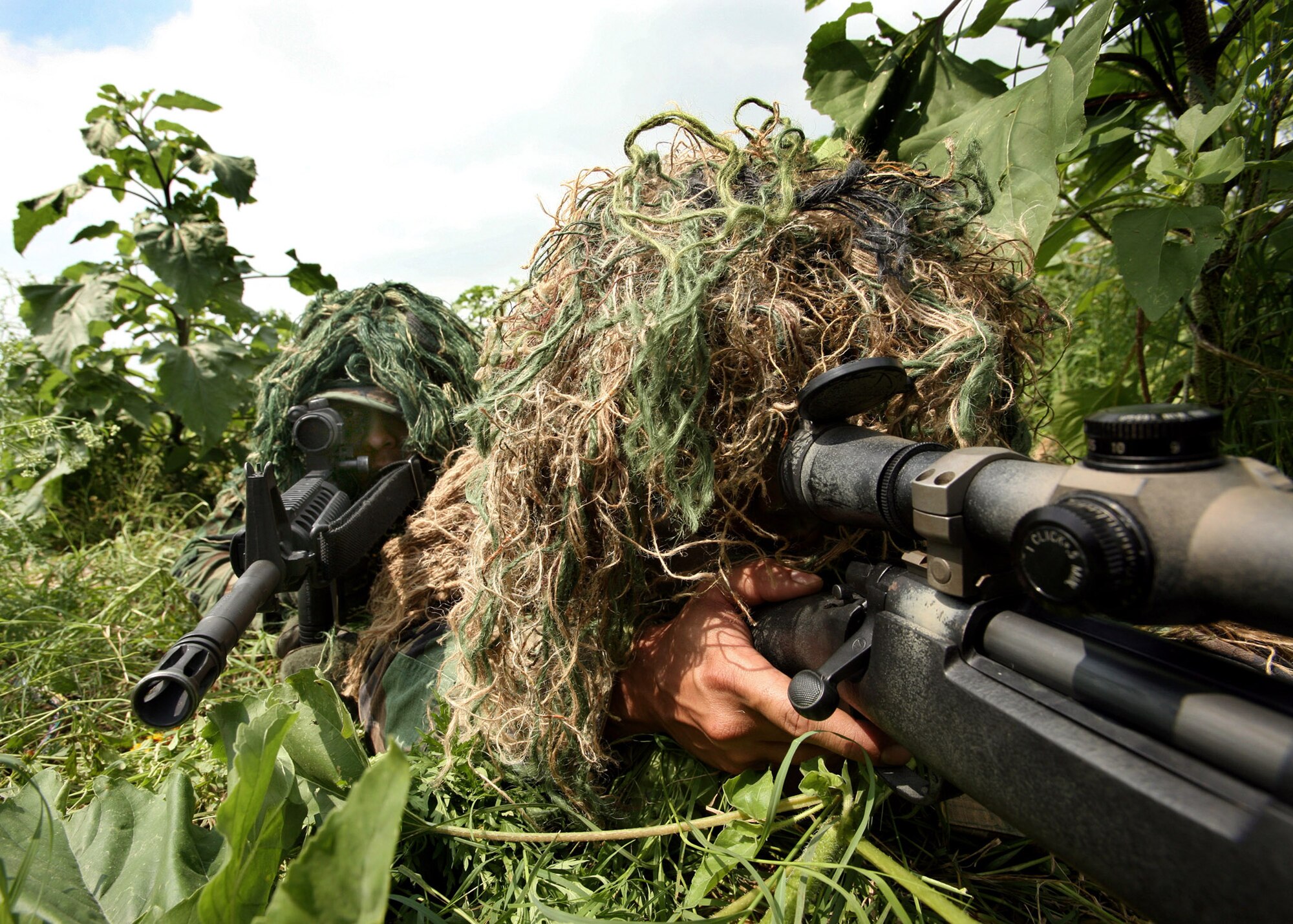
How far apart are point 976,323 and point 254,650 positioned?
1.65 meters

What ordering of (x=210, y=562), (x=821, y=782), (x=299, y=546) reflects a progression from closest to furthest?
(x=821, y=782)
(x=299, y=546)
(x=210, y=562)

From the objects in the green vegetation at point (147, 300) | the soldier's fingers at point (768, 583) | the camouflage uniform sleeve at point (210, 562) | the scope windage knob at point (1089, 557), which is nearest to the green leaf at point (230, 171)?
the green vegetation at point (147, 300)

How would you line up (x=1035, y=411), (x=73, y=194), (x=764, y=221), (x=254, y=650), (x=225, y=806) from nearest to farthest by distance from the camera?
(x=225, y=806), (x=764, y=221), (x=254, y=650), (x=1035, y=411), (x=73, y=194)

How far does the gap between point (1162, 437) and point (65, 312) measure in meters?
3.03

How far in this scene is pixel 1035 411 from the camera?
6.51 ft

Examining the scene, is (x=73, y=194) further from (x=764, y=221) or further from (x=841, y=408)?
(x=841, y=408)

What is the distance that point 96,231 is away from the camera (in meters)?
2.55

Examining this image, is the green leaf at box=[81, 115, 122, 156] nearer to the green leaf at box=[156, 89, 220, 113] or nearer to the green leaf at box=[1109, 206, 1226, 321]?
the green leaf at box=[156, 89, 220, 113]

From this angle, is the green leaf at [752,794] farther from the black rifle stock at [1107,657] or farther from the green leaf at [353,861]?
the green leaf at [353,861]

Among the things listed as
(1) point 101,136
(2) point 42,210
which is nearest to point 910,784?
(1) point 101,136

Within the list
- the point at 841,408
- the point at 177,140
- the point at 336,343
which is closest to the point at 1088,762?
the point at 841,408

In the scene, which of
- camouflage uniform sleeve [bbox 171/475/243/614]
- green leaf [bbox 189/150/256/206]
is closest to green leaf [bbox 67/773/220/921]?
camouflage uniform sleeve [bbox 171/475/243/614]

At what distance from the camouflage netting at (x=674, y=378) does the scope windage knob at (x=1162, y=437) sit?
0.38 metres

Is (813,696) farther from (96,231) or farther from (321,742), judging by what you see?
(96,231)
